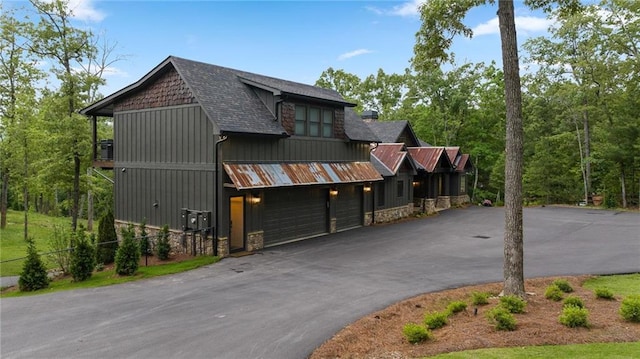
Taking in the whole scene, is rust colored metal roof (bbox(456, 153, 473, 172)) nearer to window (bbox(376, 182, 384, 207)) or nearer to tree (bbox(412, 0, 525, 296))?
window (bbox(376, 182, 384, 207))

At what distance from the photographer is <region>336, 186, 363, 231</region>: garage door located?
19.8m

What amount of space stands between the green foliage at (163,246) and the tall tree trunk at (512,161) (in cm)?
1121

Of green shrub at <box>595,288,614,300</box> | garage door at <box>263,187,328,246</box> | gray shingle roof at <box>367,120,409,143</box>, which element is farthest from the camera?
gray shingle roof at <box>367,120,409,143</box>

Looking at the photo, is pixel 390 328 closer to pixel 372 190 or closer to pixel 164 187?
pixel 164 187

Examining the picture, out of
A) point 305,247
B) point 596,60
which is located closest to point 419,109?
point 596,60

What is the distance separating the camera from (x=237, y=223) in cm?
1625

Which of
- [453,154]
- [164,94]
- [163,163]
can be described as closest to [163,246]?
[163,163]

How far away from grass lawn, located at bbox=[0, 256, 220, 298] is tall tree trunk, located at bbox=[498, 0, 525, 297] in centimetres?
923

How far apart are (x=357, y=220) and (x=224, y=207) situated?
8793 millimetres

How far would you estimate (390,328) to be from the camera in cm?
776

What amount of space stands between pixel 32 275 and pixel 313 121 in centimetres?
1162

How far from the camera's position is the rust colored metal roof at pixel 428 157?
27.7m

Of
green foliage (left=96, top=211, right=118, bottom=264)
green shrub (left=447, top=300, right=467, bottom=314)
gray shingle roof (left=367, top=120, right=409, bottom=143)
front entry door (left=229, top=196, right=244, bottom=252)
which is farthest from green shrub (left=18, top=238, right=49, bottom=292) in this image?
gray shingle roof (left=367, top=120, right=409, bottom=143)

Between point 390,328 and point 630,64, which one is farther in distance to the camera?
Answer: point 630,64
